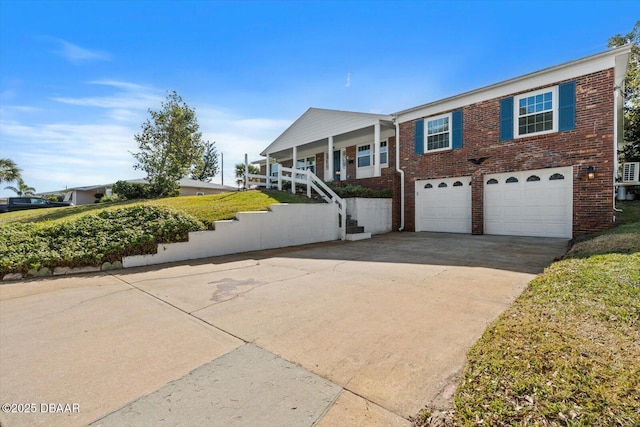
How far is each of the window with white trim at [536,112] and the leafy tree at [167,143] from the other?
17667 mm

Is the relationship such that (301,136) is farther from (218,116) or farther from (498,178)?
(498,178)

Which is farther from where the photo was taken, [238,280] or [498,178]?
[498,178]

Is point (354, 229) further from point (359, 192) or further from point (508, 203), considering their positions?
point (508, 203)

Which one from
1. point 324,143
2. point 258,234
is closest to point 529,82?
point 324,143

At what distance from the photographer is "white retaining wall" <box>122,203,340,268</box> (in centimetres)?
733

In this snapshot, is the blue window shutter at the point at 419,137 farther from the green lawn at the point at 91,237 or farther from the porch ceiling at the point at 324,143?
the green lawn at the point at 91,237

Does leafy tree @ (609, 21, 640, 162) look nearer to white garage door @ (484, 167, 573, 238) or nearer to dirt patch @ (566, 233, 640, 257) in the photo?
white garage door @ (484, 167, 573, 238)

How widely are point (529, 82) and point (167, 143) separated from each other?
18874 millimetres

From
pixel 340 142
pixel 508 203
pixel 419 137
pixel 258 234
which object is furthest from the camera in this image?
pixel 340 142

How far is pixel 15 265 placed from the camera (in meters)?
5.73

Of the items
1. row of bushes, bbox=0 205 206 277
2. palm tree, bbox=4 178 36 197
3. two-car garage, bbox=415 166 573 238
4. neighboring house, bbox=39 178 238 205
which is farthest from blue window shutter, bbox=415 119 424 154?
palm tree, bbox=4 178 36 197

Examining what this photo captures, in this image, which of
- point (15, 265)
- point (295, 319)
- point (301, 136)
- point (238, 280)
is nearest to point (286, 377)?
point (295, 319)

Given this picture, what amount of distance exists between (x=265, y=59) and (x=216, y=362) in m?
11.1

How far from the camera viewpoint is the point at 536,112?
9.77 m
